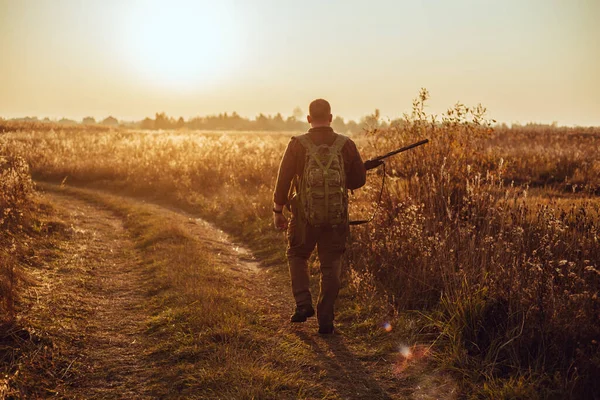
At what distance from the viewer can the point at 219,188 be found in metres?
15.5

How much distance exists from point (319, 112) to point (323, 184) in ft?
2.71

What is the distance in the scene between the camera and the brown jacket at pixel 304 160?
516 cm

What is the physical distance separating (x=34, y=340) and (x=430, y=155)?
659cm

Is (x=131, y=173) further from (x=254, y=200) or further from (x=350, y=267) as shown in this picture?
(x=350, y=267)

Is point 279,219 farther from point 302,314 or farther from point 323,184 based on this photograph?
point 302,314

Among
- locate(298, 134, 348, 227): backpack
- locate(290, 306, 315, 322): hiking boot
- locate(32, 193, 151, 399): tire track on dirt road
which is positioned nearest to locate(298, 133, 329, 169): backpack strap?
locate(298, 134, 348, 227): backpack

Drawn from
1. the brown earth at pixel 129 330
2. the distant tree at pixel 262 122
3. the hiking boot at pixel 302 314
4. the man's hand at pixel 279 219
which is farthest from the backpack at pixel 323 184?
the distant tree at pixel 262 122

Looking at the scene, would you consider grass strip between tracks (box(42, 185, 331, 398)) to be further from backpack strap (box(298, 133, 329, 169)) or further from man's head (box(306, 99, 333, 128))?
man's head (box(306, 99, 333, 128))

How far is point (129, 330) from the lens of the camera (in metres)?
5.52

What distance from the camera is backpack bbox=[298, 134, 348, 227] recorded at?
16.5 feet

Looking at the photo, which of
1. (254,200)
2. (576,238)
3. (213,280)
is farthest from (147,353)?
Answer: (254,200)

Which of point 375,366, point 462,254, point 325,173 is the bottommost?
point 375,366

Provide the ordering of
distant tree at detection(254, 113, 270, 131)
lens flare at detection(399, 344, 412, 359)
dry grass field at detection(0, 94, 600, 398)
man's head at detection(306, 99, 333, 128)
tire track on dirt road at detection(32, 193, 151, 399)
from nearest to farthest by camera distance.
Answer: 1. dry grass field at detection(0, 94, 600, 398)
2. tire track on dirt road at detection(32, 193, 151, 399)
3. lens flare at detection(399, 344, 412, 359)
4. man's head at detection(306, 99, 333, 128)
5. distant tree at detection(254, 113, 270, 131)

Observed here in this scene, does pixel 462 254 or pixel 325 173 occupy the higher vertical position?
pixel 325 173
